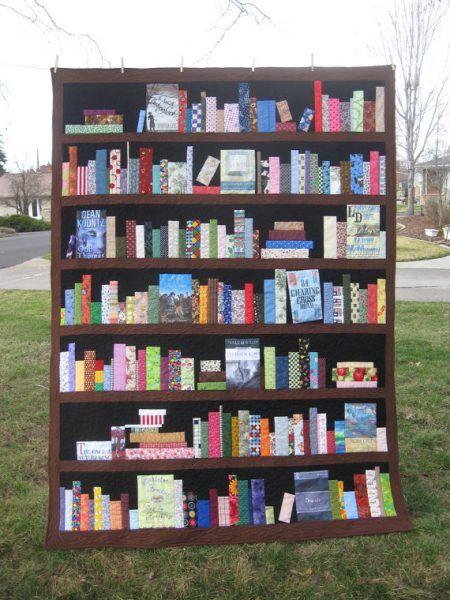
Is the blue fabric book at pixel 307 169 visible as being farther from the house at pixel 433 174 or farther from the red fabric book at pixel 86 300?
the house at pixel 433 174

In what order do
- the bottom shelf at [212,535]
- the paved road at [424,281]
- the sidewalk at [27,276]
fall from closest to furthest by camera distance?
the bottom shelf at [212,535]
the paved road at [424,281]
the sidewalk at [27,276]

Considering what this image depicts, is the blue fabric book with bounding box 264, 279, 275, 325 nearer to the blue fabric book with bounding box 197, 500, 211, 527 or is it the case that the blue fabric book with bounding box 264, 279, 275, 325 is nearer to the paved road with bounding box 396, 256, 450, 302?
the blue fabric book with bounding box 197, 500, 211, 527

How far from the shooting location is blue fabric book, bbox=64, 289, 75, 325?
3.05 m

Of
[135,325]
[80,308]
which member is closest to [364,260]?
[135,325]

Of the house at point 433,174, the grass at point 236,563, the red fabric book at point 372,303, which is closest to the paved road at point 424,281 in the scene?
the grass at point 236,563

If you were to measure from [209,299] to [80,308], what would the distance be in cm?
63

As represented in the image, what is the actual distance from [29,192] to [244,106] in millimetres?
54008

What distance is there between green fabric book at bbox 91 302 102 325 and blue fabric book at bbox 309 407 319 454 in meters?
1.13

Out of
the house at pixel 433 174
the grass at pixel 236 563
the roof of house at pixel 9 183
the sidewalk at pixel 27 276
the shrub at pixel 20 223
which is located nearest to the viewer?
the grass at pixel 236 563

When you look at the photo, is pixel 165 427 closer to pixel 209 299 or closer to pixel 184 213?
pixel 209 299

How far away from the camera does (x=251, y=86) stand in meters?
3.04

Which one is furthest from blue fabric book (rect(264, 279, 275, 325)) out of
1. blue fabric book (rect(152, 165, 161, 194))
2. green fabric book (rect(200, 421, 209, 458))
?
blue fabric book (rect(152, 165, 161, 194))

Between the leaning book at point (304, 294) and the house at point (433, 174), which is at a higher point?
the house at point (433, 174)

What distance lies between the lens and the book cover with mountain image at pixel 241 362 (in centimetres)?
308
